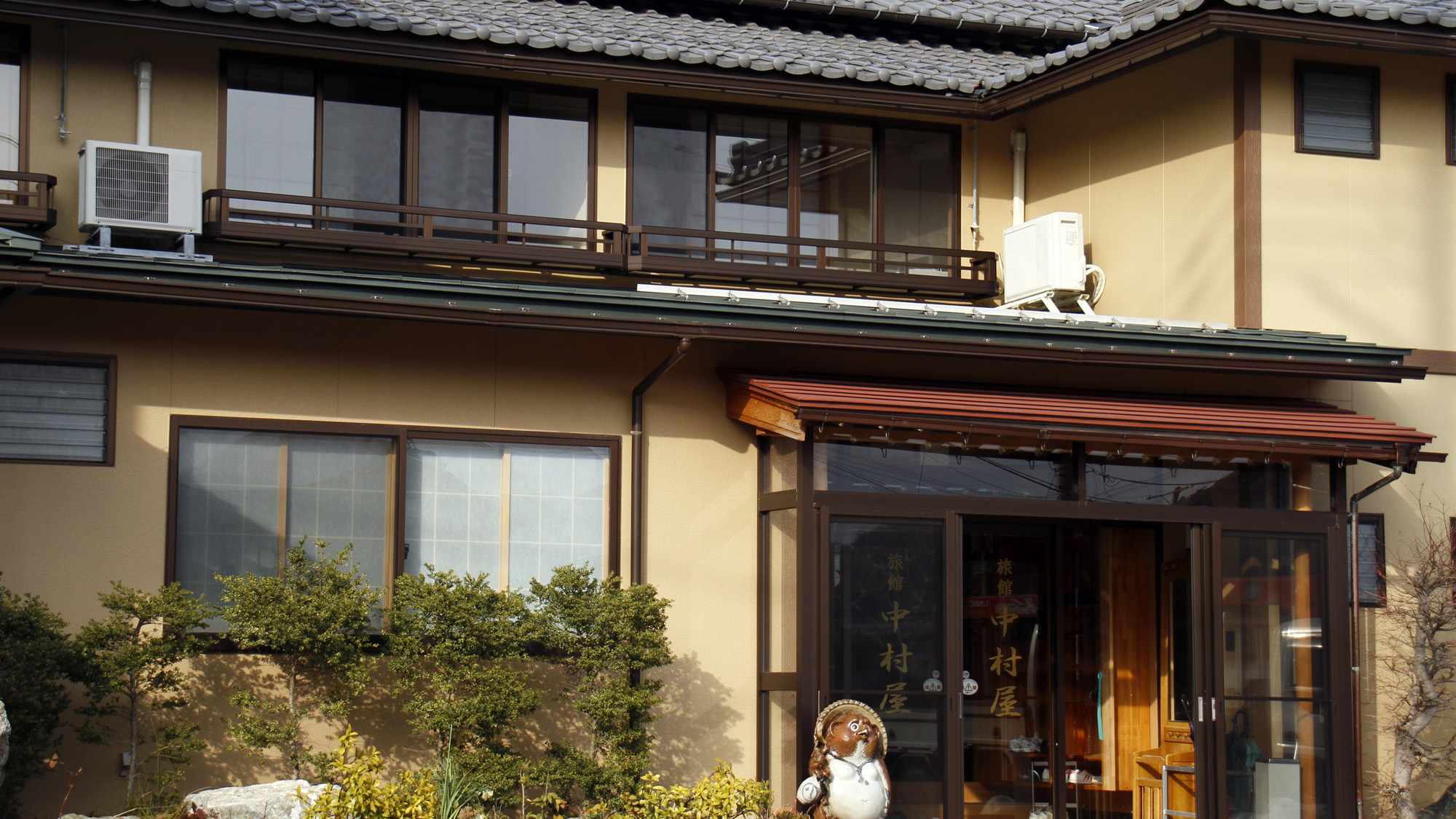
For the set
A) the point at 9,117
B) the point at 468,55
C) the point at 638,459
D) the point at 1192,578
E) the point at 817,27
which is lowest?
the point at 1192,578

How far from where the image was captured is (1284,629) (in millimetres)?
10734

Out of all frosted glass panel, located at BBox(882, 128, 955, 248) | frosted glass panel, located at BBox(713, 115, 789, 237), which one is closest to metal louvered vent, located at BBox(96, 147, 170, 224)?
frosted glass panel, located at BBox(713, 115, 789, 237)

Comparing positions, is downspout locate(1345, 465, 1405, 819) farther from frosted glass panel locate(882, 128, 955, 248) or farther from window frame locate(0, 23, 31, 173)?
window frame locate(0, 23, 31, 173)

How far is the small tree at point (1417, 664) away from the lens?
10672 millimetres

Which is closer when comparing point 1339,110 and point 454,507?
point 454,507

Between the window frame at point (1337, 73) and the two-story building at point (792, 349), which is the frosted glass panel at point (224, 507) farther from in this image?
the window frame at point (1337, 73)

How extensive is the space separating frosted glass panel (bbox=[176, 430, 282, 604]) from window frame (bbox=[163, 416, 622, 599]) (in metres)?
0.06

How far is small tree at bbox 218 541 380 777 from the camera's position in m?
8.82

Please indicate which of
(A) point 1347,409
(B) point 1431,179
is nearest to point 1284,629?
(A) point 1347,409

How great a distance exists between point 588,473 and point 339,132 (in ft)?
12.2

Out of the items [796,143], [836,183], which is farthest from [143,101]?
[836,183]

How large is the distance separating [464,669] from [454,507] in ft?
4.62

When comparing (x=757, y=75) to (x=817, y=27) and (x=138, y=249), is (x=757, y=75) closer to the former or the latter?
(x=817, y=27)

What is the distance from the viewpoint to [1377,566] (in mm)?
11812
